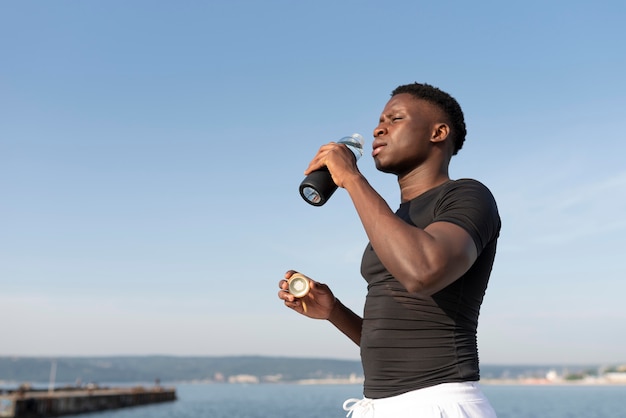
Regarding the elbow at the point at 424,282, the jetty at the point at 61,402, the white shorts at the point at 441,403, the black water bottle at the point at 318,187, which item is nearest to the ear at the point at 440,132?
the black water bottle at the point at 318,187

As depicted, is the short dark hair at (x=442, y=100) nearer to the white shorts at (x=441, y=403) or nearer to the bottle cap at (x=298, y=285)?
the bottle cap at (x=298, y=285)

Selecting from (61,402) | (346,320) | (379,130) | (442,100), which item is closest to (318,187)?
(379,130)

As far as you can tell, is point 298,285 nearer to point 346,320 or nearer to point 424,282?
point 346,320

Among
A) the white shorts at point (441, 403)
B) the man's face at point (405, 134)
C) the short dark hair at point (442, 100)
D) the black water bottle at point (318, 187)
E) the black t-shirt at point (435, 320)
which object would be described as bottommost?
the white shorts at point (441, 403)

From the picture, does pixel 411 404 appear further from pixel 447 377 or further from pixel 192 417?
pixel 192 417

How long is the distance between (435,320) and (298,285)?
2.38 ft

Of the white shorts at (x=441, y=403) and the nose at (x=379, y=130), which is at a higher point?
the nose at (x=379, y=130)

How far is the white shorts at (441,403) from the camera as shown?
1911mm

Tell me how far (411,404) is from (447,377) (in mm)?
140

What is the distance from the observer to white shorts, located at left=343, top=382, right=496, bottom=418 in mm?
1911

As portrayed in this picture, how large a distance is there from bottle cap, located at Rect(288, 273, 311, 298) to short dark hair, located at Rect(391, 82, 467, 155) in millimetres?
799

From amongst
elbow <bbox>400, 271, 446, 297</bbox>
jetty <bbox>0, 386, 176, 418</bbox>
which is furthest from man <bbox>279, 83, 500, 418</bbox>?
jetty <bbox>0, 386, 176, 418</bbox>

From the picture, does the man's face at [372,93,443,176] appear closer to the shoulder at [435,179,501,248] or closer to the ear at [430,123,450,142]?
the ear at [430,123,450,142]

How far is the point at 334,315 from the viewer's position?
2670mm
